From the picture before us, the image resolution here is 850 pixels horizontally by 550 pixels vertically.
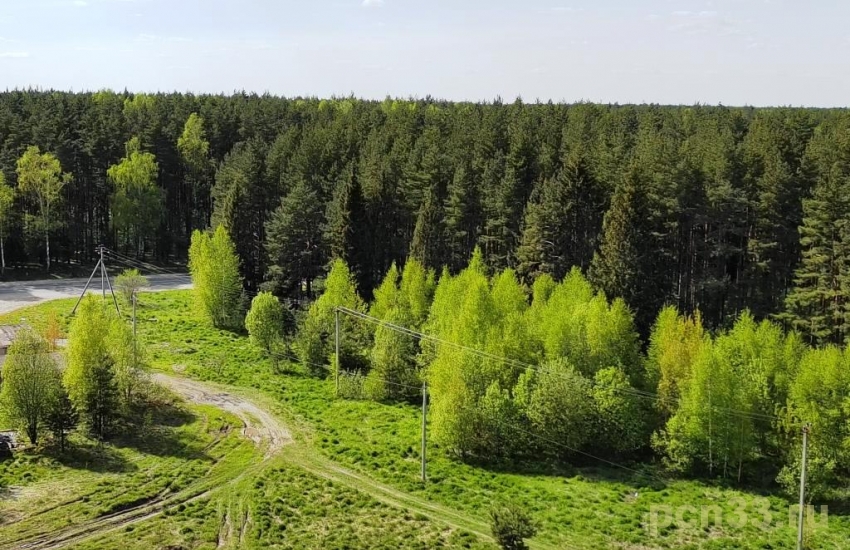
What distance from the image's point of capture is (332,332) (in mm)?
52406

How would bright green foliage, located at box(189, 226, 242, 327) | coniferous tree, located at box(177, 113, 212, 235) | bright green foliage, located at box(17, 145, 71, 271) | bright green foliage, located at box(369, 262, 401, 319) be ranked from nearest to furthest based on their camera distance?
bright green foliage, located at box(369, 262, 401, 319)
bright green foliage, located at box(189, 226, 242, 327)
bright green foliage, located at box(17, 145, 71, 271)
coniferous tree, located at box(177, 113, 212, 235)

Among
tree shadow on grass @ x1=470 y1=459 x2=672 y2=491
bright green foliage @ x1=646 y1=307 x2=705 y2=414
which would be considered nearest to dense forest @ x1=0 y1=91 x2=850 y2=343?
bright green foliage @ x1=646 y1=307 x2=705 y2=414

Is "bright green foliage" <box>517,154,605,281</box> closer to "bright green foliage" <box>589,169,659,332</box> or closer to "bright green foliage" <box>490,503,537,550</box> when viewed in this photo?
"bright green foliage" <box>589,169,659,332</box>

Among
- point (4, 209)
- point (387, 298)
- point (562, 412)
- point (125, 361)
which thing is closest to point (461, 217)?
point (387, 298)

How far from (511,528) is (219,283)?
4086 centimetres

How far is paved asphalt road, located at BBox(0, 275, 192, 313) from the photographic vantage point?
6618cm

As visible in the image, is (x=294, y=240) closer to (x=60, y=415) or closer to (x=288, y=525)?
(x=60, y=415)

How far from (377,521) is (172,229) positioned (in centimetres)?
6761

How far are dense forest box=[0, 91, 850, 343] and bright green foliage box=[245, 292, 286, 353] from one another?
756 cm

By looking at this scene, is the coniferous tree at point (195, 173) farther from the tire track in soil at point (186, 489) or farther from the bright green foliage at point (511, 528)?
the bright green foliage at point (511, 528)

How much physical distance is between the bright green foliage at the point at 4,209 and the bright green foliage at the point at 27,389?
137ft

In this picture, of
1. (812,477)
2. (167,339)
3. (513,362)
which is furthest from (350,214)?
(812,477)

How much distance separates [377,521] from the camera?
103 feet

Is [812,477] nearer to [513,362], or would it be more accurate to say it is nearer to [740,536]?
[740,536]
